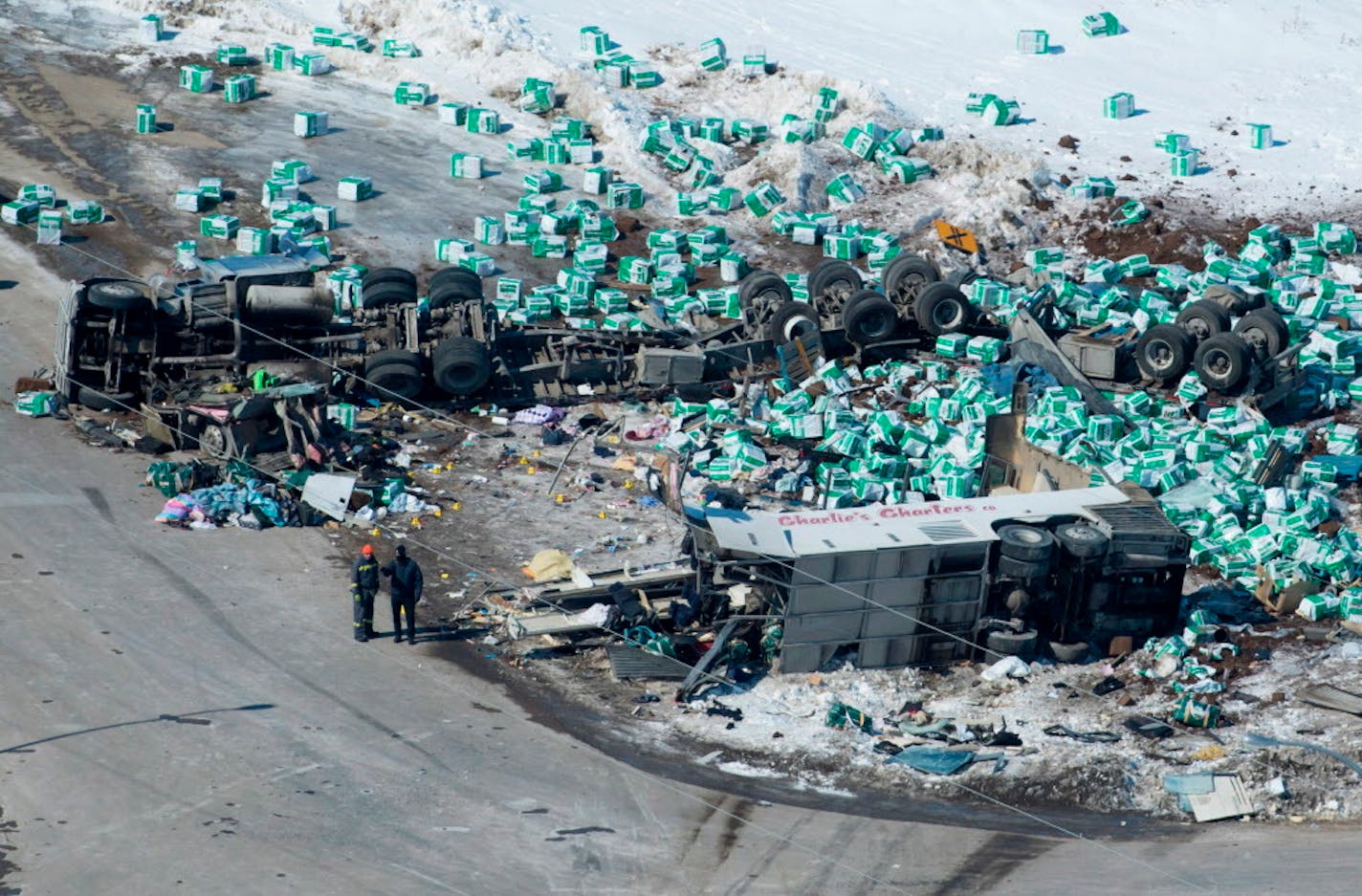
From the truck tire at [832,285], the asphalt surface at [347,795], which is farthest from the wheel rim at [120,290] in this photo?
the truck tire at [832,285]

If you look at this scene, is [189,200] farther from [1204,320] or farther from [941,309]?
[1204,320]

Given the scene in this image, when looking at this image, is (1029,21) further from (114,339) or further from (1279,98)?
(114,339)

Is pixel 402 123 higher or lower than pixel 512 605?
higher

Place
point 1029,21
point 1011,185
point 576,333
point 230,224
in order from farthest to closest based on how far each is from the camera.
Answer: point 1029,21 → point 1011,185 → point 230,224 → point 576,333

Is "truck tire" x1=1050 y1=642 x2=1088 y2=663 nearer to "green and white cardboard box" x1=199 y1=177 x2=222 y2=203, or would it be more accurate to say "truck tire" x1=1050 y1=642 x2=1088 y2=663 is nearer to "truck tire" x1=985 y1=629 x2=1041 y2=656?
"truck tire" x1=985 y1=629 x2=1041 y2=656

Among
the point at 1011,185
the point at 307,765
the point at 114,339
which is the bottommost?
the point at 307,765

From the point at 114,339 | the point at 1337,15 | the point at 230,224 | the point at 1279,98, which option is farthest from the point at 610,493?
the point at 1337,15
